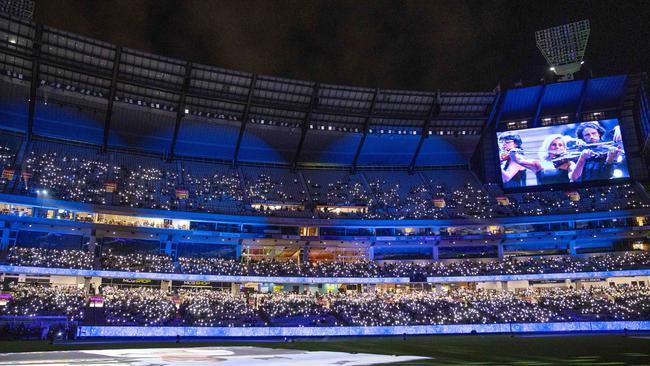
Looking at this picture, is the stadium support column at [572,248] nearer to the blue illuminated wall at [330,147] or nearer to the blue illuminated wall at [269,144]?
the blue illuminated wall at [330,147]

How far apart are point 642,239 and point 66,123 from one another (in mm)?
79840

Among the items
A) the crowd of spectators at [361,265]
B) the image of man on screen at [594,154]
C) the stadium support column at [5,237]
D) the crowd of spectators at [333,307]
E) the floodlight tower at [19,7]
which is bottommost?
the crowd of spectators at [333,307]

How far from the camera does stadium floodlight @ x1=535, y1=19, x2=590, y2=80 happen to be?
2972 inches

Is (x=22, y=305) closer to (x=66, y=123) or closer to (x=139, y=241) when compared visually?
(x=139, y=241)

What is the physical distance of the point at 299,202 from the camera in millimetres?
73812

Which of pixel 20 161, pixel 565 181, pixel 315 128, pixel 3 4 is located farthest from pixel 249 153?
pixel 565 181

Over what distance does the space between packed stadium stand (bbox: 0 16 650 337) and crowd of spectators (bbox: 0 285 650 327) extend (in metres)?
0.24

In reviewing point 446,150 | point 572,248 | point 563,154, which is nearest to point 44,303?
point 446,150

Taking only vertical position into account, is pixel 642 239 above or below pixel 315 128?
below

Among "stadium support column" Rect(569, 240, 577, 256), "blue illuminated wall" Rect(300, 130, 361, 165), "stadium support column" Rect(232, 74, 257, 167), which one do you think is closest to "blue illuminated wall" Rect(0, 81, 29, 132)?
"stadium support column" Rect(232, 74, 257, 167)

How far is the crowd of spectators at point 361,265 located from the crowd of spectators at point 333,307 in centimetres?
281

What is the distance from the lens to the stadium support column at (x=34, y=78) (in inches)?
2234

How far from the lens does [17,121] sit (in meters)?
64.6

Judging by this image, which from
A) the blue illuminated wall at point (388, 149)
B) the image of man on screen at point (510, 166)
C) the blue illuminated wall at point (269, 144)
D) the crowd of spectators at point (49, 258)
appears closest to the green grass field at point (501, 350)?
the crowd of spectators at point (49, 258)
